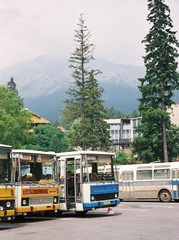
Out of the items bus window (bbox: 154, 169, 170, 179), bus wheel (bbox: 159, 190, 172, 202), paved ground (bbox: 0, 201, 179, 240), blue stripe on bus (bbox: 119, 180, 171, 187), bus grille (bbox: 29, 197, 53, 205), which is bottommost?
paved ground (bbox: 0, 201, 179, 240)

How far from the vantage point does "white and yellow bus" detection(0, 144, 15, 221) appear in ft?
45.8

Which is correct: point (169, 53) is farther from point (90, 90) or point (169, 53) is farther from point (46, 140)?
point (46, 140)

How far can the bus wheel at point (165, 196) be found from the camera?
1098 inches

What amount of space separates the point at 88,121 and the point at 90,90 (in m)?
4.37

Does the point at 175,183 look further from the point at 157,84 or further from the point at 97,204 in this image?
the point at 157,84

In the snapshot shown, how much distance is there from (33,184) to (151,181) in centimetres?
1376

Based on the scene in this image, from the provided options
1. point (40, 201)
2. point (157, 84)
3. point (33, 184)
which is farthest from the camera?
point (157, 84)

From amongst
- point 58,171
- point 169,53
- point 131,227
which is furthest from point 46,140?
point 131,227

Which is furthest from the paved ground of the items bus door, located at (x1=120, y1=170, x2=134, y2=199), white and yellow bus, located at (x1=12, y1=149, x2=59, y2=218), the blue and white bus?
bus door, located at (x1=120, y1=170, x2=134, y2=199)

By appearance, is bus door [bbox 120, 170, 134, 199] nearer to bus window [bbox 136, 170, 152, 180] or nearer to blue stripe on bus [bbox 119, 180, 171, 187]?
blue stripe on bus [bbox 119, 180, 171, 187]

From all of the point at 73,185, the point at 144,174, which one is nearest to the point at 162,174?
the point at 144,174

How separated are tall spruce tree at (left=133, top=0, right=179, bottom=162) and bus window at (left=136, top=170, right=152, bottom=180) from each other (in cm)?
1173

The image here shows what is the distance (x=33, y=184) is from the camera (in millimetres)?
16688

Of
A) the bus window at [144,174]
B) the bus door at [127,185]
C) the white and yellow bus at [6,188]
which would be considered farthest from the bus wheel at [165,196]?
the white and yellow bus at [6,188]
